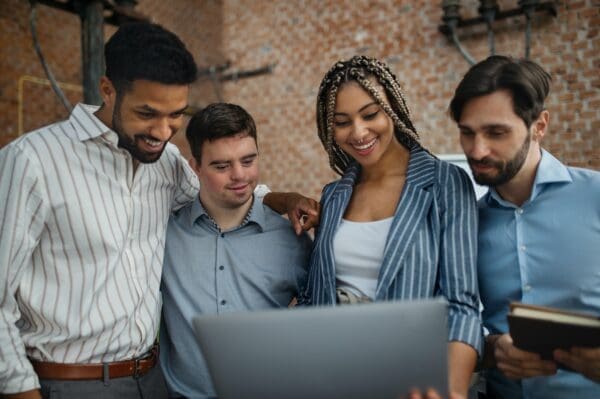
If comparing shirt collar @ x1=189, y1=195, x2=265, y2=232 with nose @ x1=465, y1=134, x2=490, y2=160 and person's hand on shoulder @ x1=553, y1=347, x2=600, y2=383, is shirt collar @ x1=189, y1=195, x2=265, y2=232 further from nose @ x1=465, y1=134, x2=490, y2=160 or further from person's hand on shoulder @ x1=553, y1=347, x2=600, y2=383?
person's hand on shoulder @ x1=553, y1=347, x2=600, y2=383

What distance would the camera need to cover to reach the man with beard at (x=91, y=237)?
4.61ft

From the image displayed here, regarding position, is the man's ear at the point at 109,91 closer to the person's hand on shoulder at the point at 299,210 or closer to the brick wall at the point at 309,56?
the person's hand on shoulder at the point at 299,210

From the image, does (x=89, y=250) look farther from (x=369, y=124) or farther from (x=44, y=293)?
(x=369, y=124)

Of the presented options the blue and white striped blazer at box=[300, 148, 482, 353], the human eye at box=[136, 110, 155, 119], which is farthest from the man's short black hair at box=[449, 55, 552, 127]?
the human eye at box=[136, 110, 155, 119]

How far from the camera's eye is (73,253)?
1.50 m

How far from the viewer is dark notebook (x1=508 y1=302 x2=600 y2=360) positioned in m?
1.10

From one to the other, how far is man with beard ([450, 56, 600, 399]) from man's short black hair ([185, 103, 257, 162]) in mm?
683

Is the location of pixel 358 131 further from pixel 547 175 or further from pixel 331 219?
pixel 547 175

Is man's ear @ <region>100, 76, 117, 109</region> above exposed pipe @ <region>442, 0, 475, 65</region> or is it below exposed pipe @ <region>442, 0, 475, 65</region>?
below

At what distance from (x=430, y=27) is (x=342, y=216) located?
154 inches

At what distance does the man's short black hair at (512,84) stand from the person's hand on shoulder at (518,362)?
606 mm

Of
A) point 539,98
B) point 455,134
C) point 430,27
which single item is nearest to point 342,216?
point 539,98

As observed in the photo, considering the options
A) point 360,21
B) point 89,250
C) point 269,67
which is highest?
point 360,21

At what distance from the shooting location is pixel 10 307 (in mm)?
1406
